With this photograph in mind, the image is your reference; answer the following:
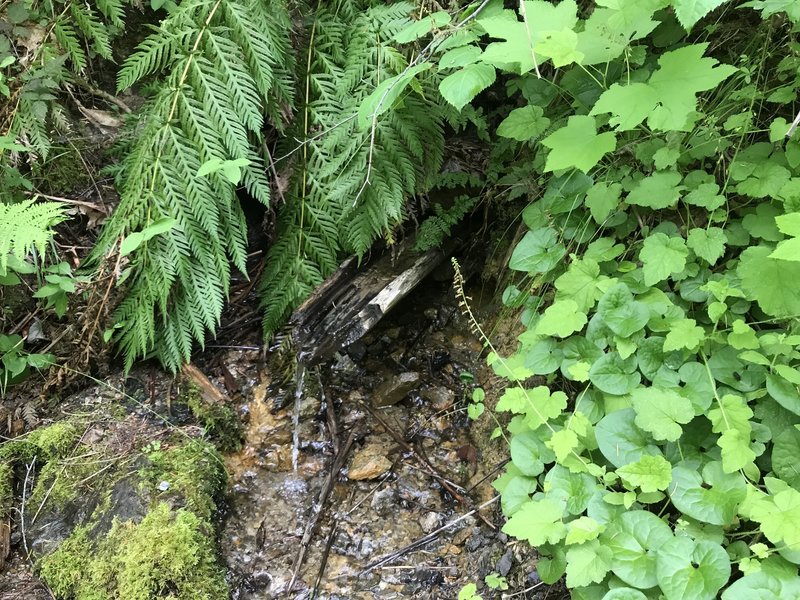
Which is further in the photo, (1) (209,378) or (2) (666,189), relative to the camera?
(1) (209,378)

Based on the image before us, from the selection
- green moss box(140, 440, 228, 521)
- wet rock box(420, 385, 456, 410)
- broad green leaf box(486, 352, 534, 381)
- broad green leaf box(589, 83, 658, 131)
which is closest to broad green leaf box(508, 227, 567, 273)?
broad green leaf box(486, 352, 534, 381)

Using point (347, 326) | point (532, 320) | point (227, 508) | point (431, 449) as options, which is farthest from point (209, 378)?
point (532, 320)

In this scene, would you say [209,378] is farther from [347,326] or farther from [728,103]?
[728,103]

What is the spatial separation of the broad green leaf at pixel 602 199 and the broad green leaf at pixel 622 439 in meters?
0.75

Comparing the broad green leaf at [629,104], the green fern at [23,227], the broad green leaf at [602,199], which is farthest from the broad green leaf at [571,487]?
the green fern at [23,227]

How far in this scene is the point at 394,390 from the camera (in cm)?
294

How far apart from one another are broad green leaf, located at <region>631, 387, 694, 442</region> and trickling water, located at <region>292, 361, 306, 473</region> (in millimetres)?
1740

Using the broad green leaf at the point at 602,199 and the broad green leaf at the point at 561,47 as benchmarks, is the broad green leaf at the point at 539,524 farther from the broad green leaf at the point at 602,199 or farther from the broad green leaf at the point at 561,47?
the broad green leaf at the point at 561,47

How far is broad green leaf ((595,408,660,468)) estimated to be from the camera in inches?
60.8

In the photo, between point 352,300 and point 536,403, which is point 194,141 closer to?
point 352,300

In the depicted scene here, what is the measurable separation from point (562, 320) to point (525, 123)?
85cm

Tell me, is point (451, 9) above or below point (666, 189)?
above

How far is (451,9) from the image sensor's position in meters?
2.36

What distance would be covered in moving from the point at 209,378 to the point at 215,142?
1330 millimetres
